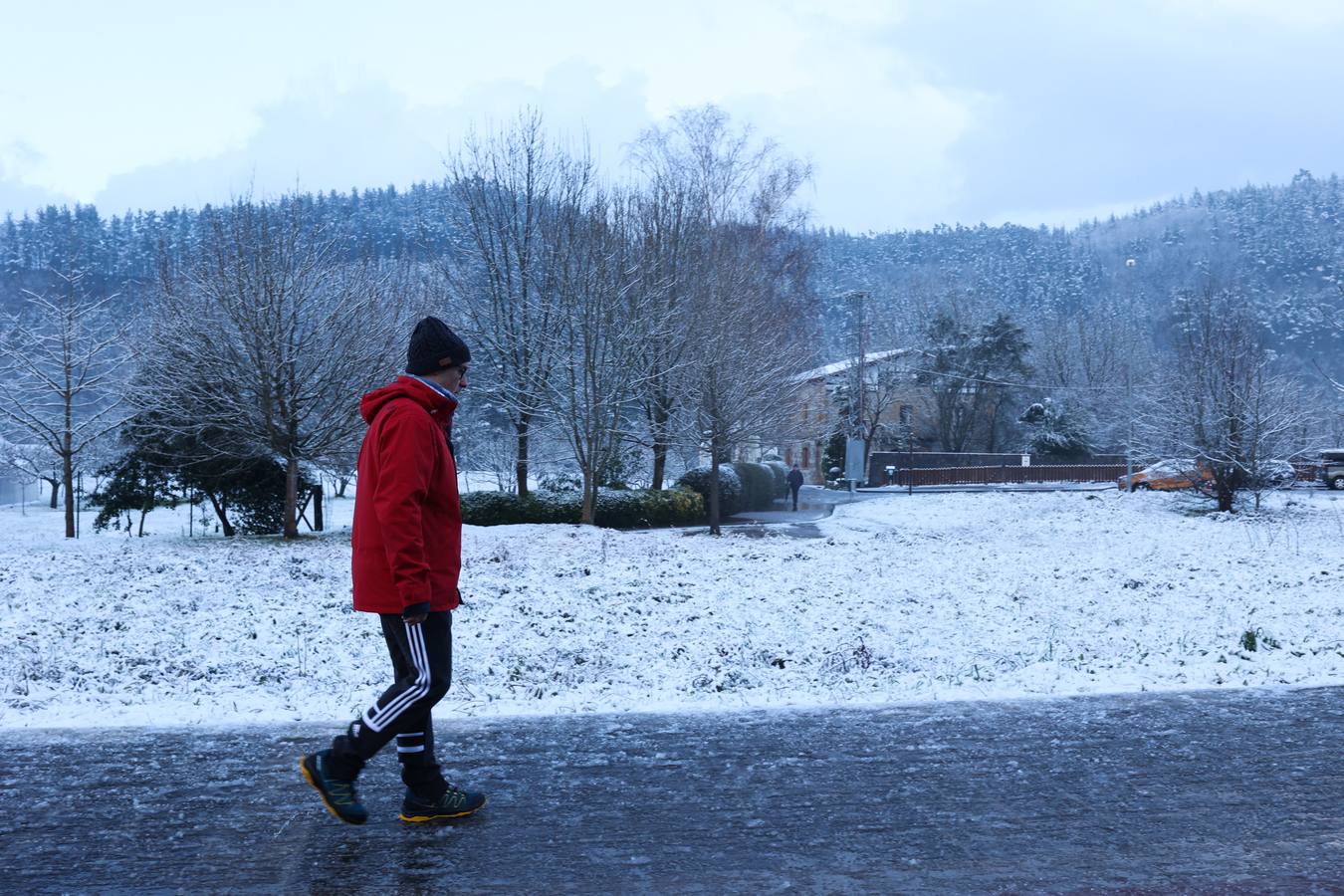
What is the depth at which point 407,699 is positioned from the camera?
164 inches

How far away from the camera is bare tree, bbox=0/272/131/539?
22.7 metres

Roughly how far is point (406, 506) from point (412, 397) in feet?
1.54

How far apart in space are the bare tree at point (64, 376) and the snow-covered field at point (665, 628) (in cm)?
748

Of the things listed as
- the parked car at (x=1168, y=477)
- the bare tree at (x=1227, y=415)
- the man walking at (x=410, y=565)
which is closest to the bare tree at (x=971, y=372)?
the parked car at (x=1168, y=477)

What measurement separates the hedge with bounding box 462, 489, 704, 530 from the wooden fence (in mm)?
25442

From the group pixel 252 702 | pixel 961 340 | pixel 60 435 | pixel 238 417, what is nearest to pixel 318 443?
pixel 238 417

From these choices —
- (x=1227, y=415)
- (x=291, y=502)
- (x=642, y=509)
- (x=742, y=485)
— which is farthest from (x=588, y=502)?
(x=1227, y=415)

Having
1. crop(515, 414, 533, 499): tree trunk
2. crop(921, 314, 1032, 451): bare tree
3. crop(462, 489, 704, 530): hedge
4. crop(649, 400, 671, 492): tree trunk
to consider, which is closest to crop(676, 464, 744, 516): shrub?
crop(649, 400, 671, 492): tree trunk

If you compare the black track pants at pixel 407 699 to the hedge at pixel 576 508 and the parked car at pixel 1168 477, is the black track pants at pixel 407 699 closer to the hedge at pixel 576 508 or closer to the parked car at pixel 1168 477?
the hedge at pixel 576 508

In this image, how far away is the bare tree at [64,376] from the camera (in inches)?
894

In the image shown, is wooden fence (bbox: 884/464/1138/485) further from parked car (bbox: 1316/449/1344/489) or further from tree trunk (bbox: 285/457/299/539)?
tree trunk (bbox: 285/457/299/539)

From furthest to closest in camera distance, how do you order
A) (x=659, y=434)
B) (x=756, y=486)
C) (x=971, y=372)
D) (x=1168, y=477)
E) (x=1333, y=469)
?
(x=971, y=372) → (x=1333, y=469) → (x=1168, y=477) → (x=756, y=486) → (x=659, y=434)

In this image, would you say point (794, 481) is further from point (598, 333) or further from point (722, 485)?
point (598, 333)

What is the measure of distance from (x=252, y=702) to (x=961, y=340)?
52642mm
